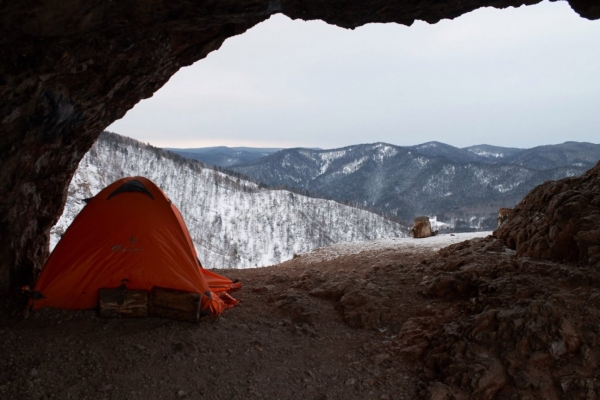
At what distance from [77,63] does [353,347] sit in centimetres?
594

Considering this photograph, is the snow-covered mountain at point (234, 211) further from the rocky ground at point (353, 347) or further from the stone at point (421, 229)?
the rocky ground at point (353, 347)

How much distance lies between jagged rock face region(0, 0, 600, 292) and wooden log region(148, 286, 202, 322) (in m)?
2.83

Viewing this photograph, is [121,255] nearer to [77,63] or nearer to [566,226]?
[77,63]

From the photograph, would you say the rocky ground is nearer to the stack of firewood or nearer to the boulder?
the stack of firewood

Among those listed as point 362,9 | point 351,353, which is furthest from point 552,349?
point 362,9

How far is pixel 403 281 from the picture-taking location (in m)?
8.19

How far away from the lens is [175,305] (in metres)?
6.18

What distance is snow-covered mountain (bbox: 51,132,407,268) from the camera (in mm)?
97625

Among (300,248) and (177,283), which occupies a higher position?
(177,283)

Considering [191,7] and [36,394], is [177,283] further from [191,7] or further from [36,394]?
[191,7]

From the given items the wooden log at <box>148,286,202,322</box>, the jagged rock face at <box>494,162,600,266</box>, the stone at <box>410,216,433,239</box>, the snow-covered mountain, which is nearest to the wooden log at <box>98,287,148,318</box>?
the wooden log at <box>148,286,202,322</box>

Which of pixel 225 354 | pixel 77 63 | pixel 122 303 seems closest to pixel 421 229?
pixel 225 354

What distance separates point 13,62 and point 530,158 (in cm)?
20155

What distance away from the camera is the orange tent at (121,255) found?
633cm
